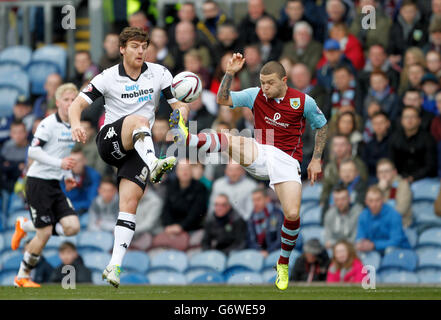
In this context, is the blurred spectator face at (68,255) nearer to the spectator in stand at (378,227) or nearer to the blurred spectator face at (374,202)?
the spectator in stand at (378,227)

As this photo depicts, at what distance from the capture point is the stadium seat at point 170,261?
16.2 metres

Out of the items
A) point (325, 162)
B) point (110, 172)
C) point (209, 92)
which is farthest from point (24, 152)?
point (325, 162)

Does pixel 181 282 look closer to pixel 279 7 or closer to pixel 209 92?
pixel 209 92

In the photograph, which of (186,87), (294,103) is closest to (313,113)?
(294,103)

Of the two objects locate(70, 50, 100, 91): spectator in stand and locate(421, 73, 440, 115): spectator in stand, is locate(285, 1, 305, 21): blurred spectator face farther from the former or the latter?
locate(70, 50, 100, 91): spectator in stand

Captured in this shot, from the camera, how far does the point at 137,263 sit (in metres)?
16.4

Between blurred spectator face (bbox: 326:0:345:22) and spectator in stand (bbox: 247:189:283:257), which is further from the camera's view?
blurred spectator face (bbox: 326:0:345:22)

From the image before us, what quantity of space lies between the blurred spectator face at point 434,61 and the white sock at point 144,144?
7.36m

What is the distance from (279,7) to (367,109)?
179 inches

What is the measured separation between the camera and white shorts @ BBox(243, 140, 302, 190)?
12.0 m

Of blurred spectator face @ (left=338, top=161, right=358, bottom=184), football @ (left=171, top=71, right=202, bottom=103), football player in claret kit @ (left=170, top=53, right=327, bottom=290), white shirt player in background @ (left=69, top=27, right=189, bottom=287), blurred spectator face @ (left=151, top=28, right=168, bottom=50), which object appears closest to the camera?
white shirt player in background @ (left=69, top=27, right=189, bottom=287)

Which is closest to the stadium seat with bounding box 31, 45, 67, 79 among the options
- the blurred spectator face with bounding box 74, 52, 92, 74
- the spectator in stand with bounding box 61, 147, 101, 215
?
the blurred spectator face with bounding box 74, 52, 92, 74

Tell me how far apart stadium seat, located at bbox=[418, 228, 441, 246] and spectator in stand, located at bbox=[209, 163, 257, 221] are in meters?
2.90

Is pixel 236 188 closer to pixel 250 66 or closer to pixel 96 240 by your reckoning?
pixel 250 66
